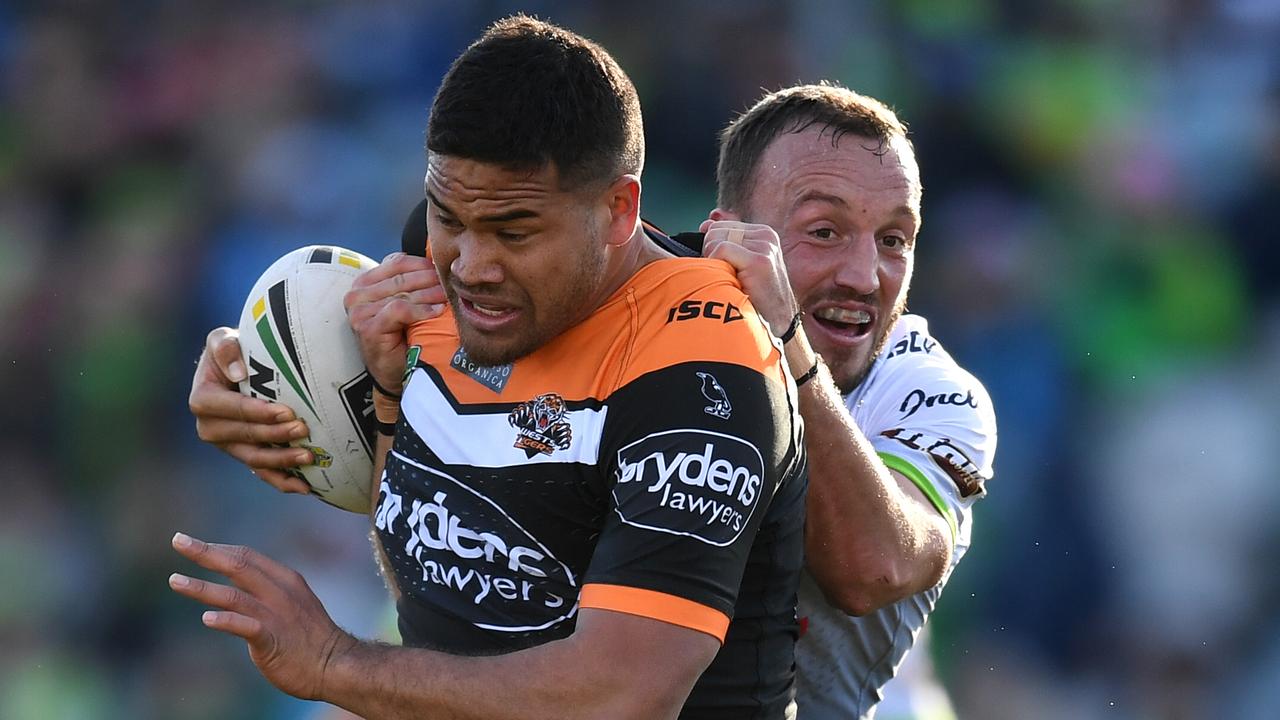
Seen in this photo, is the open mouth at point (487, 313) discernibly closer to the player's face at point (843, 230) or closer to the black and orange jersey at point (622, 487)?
the black and orange jersey at point (622, 487)

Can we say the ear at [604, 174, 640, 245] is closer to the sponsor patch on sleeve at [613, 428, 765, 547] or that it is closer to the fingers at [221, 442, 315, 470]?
the sponsor patch on sleeve at [613, 428, 765, 547]

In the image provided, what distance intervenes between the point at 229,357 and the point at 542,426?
3.59 feet

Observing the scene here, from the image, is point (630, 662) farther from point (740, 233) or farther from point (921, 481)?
point (921, 481)

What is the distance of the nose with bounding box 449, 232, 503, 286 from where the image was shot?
3.19m

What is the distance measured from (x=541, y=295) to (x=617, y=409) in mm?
297

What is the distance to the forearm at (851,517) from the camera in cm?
351

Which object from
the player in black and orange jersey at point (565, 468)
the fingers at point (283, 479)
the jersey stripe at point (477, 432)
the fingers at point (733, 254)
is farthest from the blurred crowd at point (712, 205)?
the fingers at point (733, 254)

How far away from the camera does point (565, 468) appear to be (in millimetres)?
3156

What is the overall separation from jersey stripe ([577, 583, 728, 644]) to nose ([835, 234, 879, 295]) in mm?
1434

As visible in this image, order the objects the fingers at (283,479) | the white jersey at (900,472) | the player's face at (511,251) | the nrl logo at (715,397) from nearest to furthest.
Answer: the nrl logo at (715,397) < the player's face at (511,251) < the fingers at (283,479) < the white jersey at (900,472)

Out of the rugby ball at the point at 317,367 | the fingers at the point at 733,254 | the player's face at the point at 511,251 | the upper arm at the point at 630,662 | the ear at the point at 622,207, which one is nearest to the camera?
the upper arm at the point at 630,662

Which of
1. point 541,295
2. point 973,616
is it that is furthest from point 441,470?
point 973,616

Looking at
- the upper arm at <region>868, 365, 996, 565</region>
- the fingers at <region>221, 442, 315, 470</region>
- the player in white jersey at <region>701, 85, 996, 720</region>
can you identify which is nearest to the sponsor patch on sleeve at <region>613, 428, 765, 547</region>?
the player in white jersey at <region>701, 85, 996, 720</region>

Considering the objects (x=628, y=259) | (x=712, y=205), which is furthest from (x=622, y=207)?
(x=712, y=205)
